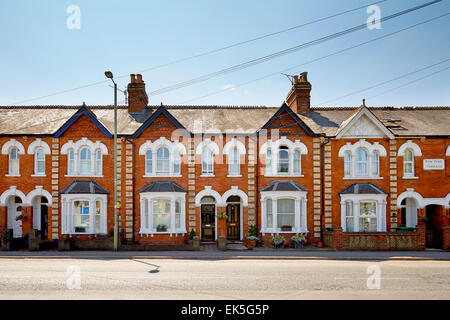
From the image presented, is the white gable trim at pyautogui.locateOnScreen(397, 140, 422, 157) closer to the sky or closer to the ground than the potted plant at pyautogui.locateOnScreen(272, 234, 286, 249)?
closer to the sky

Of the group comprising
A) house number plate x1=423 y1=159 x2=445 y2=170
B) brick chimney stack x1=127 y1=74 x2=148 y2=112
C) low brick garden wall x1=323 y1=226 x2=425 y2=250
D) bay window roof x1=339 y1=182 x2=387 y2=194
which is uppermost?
brick chimney stack x1=127 y1=74 x2=148 y2=112

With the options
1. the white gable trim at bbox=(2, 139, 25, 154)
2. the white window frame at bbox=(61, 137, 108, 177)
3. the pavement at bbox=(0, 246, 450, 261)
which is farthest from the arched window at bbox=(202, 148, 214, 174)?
the white gable trim at bbox=(2, 139, 25, 154)

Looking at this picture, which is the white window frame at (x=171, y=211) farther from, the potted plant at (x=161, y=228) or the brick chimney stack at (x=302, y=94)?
the brick chimney stack at (x=302, y=94)

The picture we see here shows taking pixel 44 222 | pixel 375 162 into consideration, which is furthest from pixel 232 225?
pixel 44 222

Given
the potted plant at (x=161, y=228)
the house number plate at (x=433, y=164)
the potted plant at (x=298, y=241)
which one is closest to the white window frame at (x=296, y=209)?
the potted plant at (x=298, y=241)

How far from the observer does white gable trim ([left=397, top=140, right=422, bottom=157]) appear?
62.5ft

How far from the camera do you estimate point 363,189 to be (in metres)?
18.4

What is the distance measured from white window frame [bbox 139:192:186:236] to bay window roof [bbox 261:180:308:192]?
210 inches

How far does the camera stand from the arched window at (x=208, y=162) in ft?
61.8

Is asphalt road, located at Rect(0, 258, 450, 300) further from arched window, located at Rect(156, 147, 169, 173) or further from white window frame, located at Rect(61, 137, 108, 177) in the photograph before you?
arched window, located at Rect(156, 147, 169, 173)

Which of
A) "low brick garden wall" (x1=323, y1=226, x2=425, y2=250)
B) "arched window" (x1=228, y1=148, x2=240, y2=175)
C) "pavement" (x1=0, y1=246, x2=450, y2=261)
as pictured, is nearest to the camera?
"pavement" (x1=0, y1=246, x2=450, y2=261)

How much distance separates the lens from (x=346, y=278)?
10.5 m
